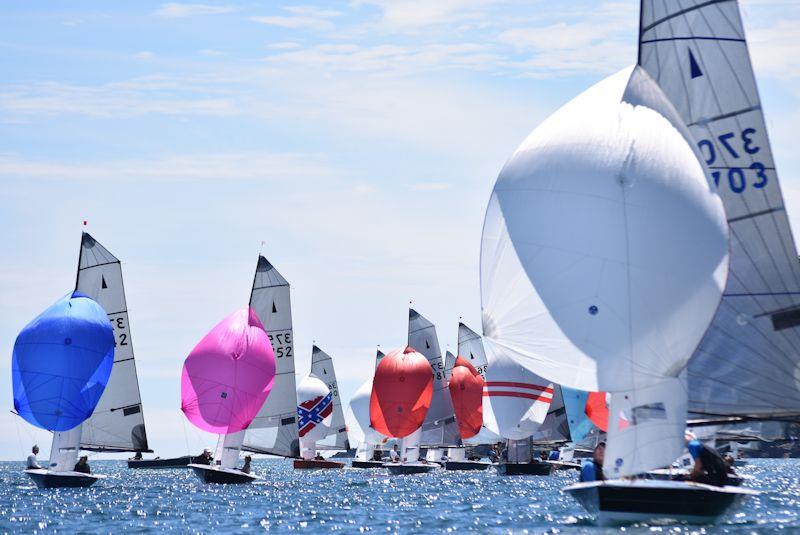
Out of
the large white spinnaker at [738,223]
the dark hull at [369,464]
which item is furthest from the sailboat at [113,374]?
the large white spinnaker at [738,223]

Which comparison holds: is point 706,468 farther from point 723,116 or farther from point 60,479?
point 60,479

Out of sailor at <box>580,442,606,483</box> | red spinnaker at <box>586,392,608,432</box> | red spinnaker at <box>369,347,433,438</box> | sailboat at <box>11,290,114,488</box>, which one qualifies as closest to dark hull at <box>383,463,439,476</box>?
red spinnaker at <box>369,347,433,438</box>

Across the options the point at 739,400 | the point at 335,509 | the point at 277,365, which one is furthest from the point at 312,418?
the point at 739,400

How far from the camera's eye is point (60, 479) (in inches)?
2020

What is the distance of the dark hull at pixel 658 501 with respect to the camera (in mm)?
27953

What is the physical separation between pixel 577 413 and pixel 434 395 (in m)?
18.6

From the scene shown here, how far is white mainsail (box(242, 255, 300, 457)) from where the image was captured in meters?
59.6

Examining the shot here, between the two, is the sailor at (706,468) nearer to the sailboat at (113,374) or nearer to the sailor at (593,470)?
the sailor at (593,470)

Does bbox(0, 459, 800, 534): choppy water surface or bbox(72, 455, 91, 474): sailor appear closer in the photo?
bbox(0, 459, 800, 534): choppy water surface

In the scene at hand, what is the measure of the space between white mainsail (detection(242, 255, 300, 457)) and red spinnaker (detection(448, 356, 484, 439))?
633 inches

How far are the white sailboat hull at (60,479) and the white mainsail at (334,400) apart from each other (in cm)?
4397

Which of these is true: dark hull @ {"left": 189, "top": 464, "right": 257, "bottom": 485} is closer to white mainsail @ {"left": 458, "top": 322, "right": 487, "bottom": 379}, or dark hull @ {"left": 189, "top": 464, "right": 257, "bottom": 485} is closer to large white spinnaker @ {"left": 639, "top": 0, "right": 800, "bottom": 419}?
large white spinnaker @ {"left": 639, "top": 0, "right": 800, "bottom": 419}

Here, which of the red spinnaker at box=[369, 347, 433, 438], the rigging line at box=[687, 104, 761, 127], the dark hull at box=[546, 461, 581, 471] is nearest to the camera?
the rigging line at box=[687, 104, 761, 127]

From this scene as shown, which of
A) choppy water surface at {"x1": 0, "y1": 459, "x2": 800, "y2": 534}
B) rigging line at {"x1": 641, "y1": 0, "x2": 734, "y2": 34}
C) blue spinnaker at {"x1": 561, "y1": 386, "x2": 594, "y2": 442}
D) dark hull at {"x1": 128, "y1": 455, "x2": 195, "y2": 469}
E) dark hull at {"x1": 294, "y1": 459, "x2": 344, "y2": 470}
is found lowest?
choppy water surface at {"x1": 0, "y1": 459, "x2": 800, "y2": 534}
